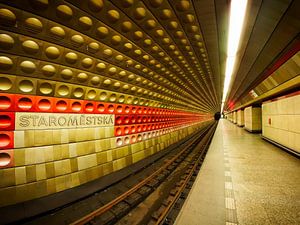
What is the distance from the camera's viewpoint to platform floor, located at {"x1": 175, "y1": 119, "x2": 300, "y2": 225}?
296 centimetres

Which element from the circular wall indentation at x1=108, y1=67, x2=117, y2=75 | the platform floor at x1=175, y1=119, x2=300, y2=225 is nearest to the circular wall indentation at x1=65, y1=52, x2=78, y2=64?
the circular wall indentation at x1=108, y1=67, x2=117, y2=75

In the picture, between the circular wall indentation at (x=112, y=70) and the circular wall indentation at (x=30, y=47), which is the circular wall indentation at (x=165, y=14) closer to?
the circular wall indentation at (x=112, y=70)

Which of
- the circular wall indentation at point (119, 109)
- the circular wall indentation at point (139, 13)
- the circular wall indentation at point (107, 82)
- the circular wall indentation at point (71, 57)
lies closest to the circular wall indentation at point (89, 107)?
the circular wall indentation at point (107, 82)

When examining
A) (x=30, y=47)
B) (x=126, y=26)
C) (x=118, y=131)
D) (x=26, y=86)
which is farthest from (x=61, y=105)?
(x=126, y=26)

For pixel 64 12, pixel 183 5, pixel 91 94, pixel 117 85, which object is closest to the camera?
pixel 64 12

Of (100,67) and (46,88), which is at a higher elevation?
(100,67)

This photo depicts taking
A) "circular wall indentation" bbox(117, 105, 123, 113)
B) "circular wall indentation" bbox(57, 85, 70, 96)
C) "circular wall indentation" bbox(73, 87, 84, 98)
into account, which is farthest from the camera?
"circular wall indentation" bbox(117, 105, 123, 113)

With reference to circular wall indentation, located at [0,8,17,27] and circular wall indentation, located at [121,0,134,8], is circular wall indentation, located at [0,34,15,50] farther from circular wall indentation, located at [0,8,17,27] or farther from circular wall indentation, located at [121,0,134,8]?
circular wall indentation, located at [121,0,134,8]

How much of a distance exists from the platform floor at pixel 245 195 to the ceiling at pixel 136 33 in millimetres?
4090

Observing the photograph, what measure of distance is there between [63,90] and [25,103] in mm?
859

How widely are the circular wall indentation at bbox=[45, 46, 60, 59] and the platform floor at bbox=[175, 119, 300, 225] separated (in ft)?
13.8

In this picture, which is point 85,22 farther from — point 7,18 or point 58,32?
point 7,18

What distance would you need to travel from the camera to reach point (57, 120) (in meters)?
3.94

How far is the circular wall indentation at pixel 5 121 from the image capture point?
314 cm
